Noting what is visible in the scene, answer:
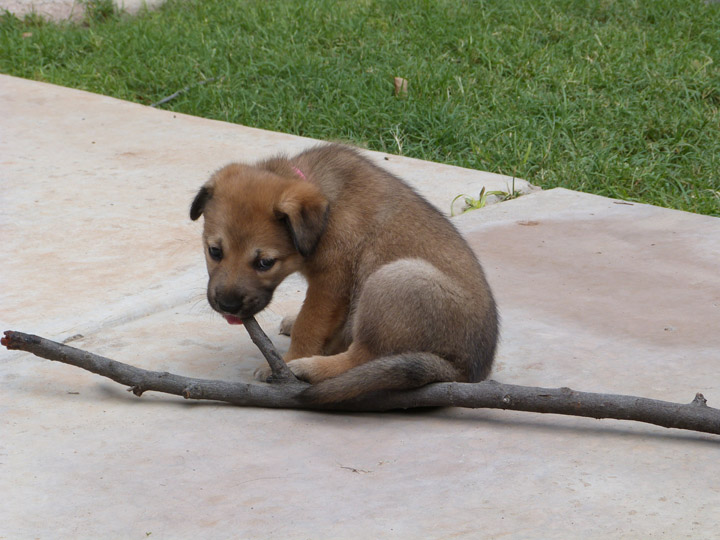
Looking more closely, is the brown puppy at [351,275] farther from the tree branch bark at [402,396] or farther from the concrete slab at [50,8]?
the concrete slab at [50,8]

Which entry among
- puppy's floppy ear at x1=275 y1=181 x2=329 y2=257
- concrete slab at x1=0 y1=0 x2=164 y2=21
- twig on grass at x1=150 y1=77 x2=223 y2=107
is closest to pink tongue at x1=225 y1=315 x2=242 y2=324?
puppy's floppy ear at x1=275 y1=181 x2=329 y2=257

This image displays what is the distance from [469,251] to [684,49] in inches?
189

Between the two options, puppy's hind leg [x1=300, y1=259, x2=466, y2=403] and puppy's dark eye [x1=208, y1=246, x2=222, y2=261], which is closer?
puppy's hind leg [x1=300, y1=259, x2=466, y2=403]

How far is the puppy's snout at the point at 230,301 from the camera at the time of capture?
336 centimetres

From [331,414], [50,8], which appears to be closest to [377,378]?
[331,414]

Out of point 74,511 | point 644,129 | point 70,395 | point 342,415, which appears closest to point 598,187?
point 644,129

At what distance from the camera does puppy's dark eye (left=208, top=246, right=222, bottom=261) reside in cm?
348

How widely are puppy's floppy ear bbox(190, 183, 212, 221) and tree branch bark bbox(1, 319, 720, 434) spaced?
18.9 inches

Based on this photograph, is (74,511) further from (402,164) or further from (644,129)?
(644,129)

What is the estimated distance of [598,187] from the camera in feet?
19.7

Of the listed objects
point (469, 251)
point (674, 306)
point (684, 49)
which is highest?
point (684, 49)

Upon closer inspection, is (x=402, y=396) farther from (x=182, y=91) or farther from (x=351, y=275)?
(x=182, y=91)

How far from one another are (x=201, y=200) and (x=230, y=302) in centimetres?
46

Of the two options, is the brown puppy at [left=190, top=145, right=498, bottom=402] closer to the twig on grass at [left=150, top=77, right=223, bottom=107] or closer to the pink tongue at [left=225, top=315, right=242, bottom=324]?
the pink tongue at [left=225, top=315, right=242, bottom=324]
